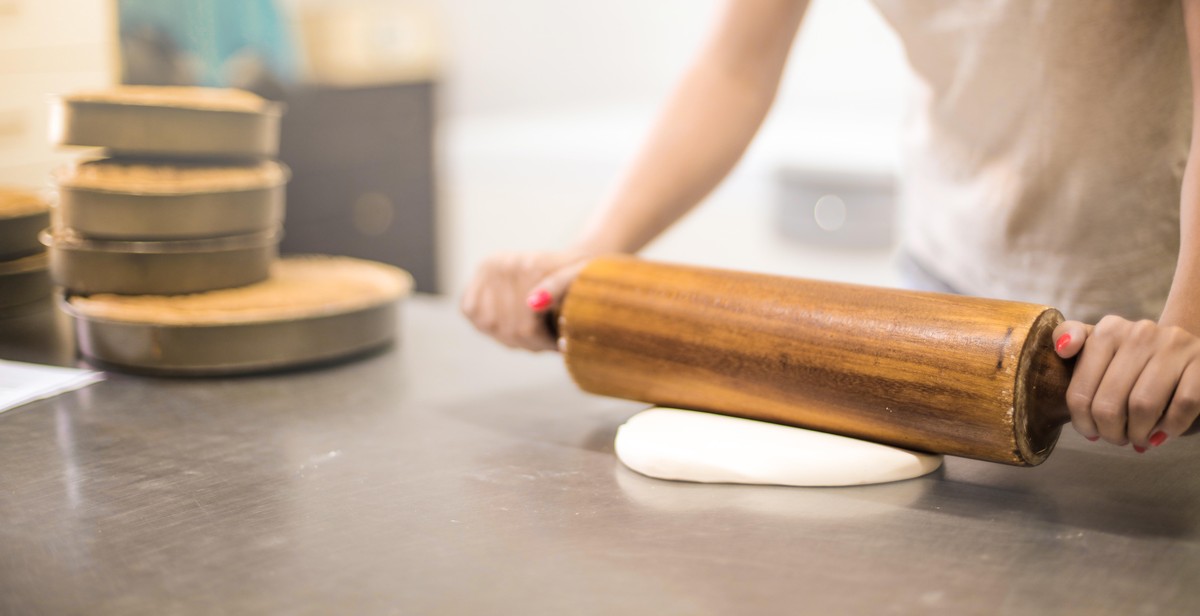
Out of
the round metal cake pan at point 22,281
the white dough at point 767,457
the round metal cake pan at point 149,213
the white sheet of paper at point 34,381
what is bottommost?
the white sheet of paper at point 34,381

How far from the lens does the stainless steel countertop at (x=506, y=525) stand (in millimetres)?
582

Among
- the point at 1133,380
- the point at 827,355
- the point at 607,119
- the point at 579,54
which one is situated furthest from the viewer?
the point at 579,54

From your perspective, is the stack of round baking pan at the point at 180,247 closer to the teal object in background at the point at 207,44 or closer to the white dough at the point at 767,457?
the white dough at the point at 767,457

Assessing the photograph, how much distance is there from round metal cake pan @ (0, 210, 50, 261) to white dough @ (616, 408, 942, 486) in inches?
30.1

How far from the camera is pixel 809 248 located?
2.45 meters

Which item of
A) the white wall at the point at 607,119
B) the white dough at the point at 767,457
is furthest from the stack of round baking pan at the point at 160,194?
the white wall at the point at 607,119

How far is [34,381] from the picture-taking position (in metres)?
1.00

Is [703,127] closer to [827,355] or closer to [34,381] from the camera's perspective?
[827,355]

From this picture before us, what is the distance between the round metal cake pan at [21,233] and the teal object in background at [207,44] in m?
1.21

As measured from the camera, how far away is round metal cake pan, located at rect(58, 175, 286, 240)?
3.36 ft

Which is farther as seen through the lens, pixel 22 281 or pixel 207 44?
pixel 207 44

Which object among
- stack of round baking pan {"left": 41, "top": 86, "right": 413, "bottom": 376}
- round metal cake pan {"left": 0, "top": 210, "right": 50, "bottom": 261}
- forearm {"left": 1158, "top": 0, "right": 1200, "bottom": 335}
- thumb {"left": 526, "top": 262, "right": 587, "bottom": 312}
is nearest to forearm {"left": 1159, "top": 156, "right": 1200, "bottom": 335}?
forearm {"left": 1158, "top": 0, "right": 1200, "bottom": 335}

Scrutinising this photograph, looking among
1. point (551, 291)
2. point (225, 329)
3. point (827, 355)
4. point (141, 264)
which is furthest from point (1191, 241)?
point (141, 264)

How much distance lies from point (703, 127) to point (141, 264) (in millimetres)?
587
